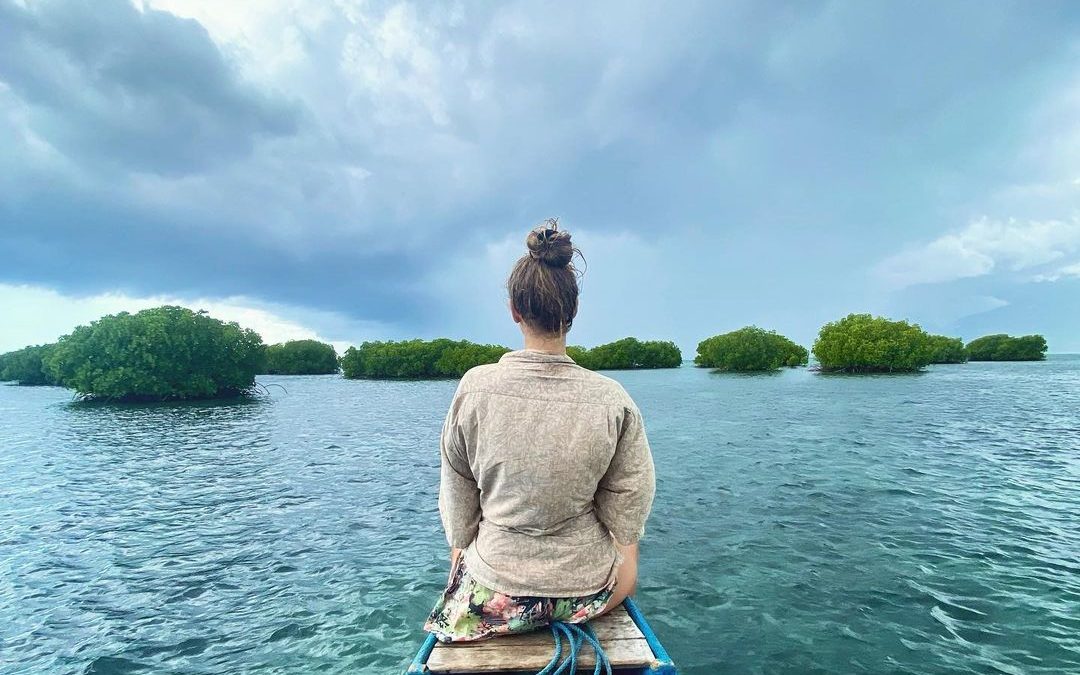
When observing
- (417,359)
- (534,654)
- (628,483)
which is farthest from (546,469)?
(417,359)

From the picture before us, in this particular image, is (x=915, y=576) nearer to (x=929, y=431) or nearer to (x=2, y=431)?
(x=929, y=431)

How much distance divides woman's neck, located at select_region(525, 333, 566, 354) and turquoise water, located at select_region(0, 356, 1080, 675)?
4.80 m

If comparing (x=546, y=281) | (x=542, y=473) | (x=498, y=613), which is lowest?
(x=498, y=613)

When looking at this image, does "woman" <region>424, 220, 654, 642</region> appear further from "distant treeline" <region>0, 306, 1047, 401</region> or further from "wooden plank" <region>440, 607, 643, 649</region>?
"distant treeline" <region>0, 306, 1047, 401</region>

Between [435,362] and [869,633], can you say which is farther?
[435,362]

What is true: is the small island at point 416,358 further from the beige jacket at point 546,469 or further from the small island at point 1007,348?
the small island at point 1007,348

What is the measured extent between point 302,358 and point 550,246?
184 metres

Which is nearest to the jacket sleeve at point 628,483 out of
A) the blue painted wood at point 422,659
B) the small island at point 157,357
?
the blue painted wood at point 422,659

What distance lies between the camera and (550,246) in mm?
2926

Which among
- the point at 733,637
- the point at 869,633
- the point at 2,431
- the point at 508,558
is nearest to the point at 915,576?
the point at 869,633

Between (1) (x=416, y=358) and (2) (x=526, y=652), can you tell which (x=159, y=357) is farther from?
(1) (x=416, y=358)

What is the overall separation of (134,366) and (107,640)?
61845 millimetres

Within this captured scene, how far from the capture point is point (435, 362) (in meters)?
148

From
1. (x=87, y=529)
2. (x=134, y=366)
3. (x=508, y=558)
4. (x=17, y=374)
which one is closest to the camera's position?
(x=508, y=558)
